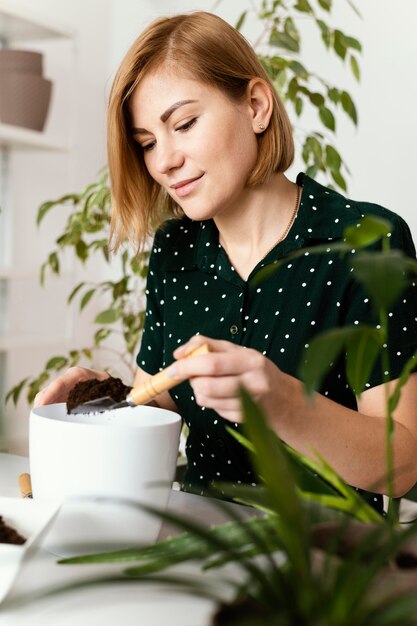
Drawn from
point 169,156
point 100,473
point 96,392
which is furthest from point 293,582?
point 169,156

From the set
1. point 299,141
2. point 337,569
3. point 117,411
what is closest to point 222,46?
point 117,411

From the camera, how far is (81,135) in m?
3.44

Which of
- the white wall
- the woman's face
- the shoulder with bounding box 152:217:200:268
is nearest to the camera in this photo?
the woman's face

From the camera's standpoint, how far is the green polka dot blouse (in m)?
1.17

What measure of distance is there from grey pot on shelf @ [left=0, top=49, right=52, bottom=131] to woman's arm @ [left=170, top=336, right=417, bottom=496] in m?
1.85

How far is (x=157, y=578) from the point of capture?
0.34 meters

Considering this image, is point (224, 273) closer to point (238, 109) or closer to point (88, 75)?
point (238, 109)

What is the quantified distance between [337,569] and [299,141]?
2.48 metres

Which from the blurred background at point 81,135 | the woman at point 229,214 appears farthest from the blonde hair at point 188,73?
the blurred background at point 81,135

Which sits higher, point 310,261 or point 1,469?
point 310,261

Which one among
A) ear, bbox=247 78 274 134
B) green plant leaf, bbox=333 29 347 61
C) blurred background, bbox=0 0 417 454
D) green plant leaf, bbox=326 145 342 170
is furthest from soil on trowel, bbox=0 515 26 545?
blurred background, bbox=0 0 417 454

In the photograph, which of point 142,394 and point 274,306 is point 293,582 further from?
point 274,306

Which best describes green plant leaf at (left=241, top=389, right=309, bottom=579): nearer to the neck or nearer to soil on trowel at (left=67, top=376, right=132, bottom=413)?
soil on trowel at (left=67, top=376, right=132, bottom=413)

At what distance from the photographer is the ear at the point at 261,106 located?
1.24m
